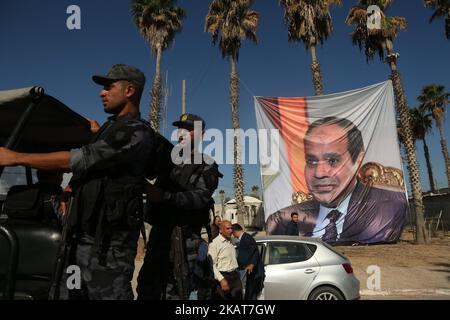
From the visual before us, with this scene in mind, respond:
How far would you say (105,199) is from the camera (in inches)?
79.0

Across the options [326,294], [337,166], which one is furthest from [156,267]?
[337,166]

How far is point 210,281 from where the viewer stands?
3.06 m

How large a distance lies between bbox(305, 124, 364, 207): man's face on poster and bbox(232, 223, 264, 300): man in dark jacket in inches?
380

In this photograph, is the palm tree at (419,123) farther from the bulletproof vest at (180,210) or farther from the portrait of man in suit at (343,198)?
the bulletproof vest at (180,210)

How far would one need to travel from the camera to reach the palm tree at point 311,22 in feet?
64.4

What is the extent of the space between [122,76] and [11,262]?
1.20 meters

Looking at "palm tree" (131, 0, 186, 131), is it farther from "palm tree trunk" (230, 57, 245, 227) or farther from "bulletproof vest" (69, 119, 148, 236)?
"bulletproof vest" (69, 119, 148, 236)

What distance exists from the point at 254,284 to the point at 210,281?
3.03m

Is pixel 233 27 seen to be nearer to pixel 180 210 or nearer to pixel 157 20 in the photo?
pixel 157 20

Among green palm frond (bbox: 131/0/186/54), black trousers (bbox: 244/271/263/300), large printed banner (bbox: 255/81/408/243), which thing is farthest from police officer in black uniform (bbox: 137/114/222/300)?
green palm frond (bbox: 131/0/186/54)

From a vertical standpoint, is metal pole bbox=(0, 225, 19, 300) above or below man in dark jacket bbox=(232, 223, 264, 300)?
above

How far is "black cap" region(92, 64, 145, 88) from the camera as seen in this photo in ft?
7.45
